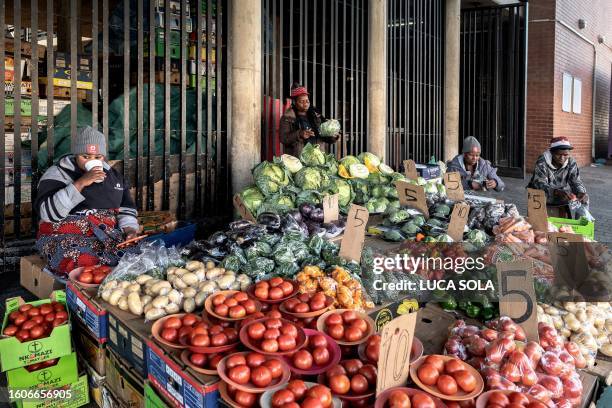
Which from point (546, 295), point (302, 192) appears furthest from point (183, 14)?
point (546, 295)

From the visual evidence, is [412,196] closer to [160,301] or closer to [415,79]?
[160,301]

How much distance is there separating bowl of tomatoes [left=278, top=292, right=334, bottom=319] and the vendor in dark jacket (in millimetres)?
4031

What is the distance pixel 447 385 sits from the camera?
2.04 m

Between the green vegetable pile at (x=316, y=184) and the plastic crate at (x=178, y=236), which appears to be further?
the green vegetable pile at (x=316, y=184)

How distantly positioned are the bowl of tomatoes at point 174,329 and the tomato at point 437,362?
3.78 feet

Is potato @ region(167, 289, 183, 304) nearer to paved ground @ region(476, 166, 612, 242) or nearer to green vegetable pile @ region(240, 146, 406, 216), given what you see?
green vegetable pile @ region(240, 146, 406, 216)

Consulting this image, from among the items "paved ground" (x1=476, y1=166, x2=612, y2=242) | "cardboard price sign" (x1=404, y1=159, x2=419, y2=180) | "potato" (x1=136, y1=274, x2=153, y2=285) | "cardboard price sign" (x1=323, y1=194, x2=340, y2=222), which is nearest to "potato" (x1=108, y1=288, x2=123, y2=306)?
"potato" (x1=136, y1=274, x2=153, y2=285)

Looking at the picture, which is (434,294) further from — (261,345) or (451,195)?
(451,195)

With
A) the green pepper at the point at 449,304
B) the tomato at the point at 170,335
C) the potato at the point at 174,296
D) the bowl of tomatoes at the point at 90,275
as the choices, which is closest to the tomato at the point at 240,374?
the tomato at the point at 170,335

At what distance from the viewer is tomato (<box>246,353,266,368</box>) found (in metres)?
2.18

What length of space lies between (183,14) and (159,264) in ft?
13.7

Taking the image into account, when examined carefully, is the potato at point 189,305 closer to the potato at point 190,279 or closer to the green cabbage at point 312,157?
the potato at point 190,279

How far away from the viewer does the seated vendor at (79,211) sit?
13.1ft

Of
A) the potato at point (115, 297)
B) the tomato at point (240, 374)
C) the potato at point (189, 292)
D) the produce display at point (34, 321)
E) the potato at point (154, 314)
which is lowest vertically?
the produce display at point (34, 321)
